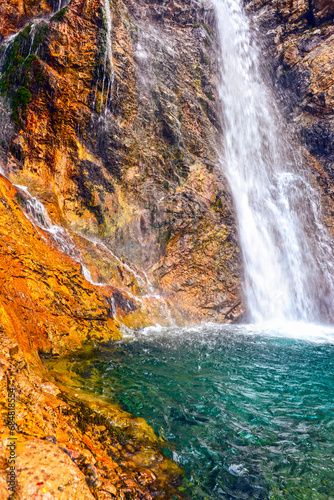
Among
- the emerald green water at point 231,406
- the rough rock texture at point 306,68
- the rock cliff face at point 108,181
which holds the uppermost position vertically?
the rough rock texture at point 306,68

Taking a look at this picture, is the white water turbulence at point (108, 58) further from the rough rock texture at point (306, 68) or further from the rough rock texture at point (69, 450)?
the rough rock texture at point (306, 68)

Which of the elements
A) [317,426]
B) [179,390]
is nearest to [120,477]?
[179,390]

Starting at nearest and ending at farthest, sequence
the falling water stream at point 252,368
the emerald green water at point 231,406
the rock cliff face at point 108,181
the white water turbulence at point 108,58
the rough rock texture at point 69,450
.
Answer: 1. the rough rock texture at point 69,450
2. the emerald green water at point 231,406
3. the falling water stream at point 252,368
4. the rock cliff face at point 108,181
5. the white water turbulence at point 108,58

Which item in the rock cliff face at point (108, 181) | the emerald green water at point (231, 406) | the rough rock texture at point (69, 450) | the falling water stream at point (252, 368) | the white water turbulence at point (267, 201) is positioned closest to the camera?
the rough rock texture at point (69, 450)

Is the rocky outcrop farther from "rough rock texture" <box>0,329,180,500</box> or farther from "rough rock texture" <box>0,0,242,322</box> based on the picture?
"rough rock texture" <box>0,0,242,322</box>

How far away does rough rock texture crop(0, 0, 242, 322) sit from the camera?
439 inches

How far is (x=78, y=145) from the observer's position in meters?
11.7

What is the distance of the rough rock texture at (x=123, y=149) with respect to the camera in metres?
11.2

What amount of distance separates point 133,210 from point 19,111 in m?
5.82

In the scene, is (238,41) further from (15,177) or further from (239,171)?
(15,177)

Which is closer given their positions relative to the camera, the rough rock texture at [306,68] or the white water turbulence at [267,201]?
the white water turbulence at [267,201]

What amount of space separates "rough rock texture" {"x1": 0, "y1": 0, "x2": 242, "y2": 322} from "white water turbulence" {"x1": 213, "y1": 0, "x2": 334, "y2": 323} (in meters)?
1.72

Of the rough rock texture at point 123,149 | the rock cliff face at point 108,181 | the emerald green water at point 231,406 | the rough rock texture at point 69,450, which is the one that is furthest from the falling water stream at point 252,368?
the rough rock texture at point 123,149

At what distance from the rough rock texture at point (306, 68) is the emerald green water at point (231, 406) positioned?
14.9m
